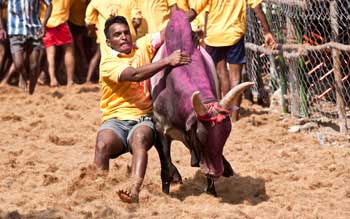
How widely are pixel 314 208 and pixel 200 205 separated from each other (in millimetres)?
819

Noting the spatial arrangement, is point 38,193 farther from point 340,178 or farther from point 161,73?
point 340,178

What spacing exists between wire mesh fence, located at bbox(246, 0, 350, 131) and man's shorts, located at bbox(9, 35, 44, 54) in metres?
2.82

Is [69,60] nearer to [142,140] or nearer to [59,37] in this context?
[59,37]

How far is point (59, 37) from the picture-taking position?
13.2m

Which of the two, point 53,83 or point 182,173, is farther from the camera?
point 53,83

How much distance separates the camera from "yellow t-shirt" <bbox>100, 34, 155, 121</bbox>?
6969 mm

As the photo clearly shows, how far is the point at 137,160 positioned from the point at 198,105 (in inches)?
26.5

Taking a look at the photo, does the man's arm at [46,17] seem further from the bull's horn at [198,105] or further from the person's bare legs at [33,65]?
the bull's horn at [198,105]

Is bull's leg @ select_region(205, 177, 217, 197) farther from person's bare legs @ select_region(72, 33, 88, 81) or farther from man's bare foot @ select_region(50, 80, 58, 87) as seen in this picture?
person's bare legs @ select_region(72, 33, 88, 81)

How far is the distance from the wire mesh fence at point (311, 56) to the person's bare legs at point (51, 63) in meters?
3.10

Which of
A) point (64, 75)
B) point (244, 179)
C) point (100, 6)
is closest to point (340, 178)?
point (244, 179)

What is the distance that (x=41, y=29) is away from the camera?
1229cm

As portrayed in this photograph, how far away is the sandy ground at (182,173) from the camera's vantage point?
21.9 feet

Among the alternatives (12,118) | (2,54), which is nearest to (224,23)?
(12,118)
